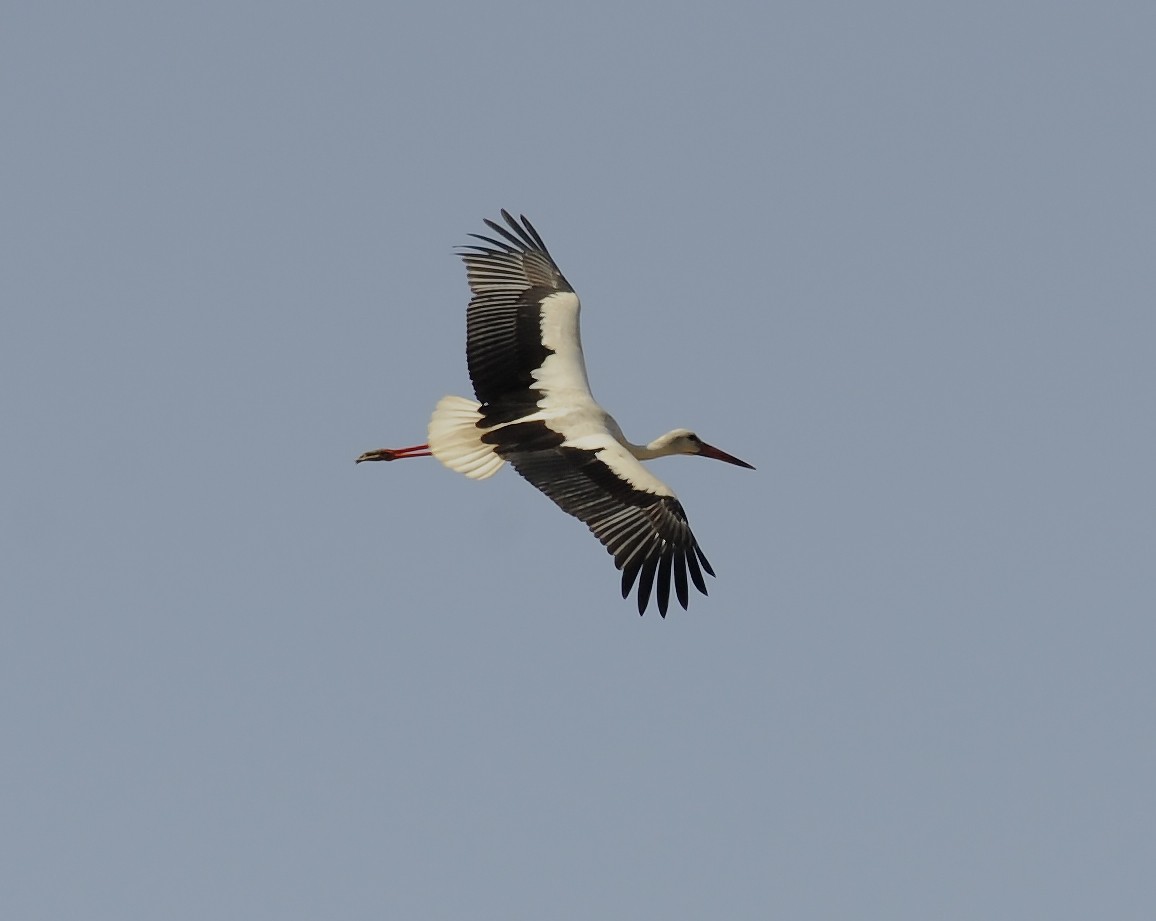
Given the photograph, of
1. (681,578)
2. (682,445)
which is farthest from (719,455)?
(681,578)

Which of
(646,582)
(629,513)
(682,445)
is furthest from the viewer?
(682,445)

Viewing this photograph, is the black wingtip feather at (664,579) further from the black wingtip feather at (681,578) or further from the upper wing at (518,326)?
the upper wing at (518,326)

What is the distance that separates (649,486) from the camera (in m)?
17.0

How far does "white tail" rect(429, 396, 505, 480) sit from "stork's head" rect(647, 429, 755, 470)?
Result: 1.69 m

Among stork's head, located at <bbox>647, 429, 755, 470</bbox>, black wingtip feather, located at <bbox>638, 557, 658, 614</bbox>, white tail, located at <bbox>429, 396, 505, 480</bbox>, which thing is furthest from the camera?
stork's head, located at <bbox>647, 429, 755, 470</bbox>

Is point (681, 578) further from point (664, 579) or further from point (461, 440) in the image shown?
point (461, 440)

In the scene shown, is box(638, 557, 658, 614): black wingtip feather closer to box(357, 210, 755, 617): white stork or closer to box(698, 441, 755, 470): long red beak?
box(357, 210, 755, 617): white stork

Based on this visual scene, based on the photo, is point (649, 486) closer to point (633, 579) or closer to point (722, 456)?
point (633, 579)

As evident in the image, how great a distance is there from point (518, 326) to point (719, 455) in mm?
2156

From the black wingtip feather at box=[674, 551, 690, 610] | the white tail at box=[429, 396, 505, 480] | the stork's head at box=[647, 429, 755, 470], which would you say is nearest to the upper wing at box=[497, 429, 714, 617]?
the black wingtip feather at box=[674, 551, 690, 610]

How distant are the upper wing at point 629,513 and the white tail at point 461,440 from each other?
0.69 m

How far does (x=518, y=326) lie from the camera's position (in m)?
19.1

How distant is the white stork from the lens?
1664 centimetres

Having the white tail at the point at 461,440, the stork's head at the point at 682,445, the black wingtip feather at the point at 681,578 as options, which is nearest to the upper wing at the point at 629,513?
the black wingtip feather at the point at 681,578
